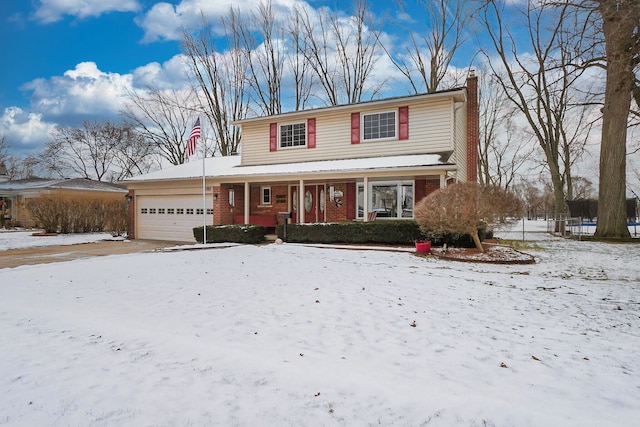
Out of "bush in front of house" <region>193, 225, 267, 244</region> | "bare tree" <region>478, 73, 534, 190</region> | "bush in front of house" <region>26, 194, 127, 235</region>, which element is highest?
"bare tree" <region>478, 73, 534, 190</region>

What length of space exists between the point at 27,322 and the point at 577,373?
6.52 meters

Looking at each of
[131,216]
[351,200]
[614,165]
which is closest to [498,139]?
[614,165]

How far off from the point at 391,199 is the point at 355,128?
330cm

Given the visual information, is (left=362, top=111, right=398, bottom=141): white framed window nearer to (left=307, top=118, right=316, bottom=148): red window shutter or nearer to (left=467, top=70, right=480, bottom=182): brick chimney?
(left=307, top=118, right=316, bottom=148): red window shutter

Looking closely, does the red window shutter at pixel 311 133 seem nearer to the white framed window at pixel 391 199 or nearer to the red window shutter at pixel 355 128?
the red window shutter at pixel 355 128

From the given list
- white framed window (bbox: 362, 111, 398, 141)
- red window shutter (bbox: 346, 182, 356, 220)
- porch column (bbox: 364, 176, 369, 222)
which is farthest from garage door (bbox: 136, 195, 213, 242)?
white framed window (bbox: 362, 111, 398, 141)

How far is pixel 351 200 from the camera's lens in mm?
15734

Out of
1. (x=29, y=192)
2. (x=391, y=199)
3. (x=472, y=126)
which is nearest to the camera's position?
(x=391, y=199)

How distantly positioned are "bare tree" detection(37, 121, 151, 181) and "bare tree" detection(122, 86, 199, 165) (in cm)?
605

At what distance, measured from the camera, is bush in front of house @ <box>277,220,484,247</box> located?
12117 mm

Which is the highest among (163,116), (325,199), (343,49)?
(343,49)

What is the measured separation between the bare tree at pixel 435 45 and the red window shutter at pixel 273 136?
12559mm

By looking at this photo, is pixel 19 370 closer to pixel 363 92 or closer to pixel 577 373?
pixel 577 373

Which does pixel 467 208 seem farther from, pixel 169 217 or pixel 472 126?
pixel 169 217
